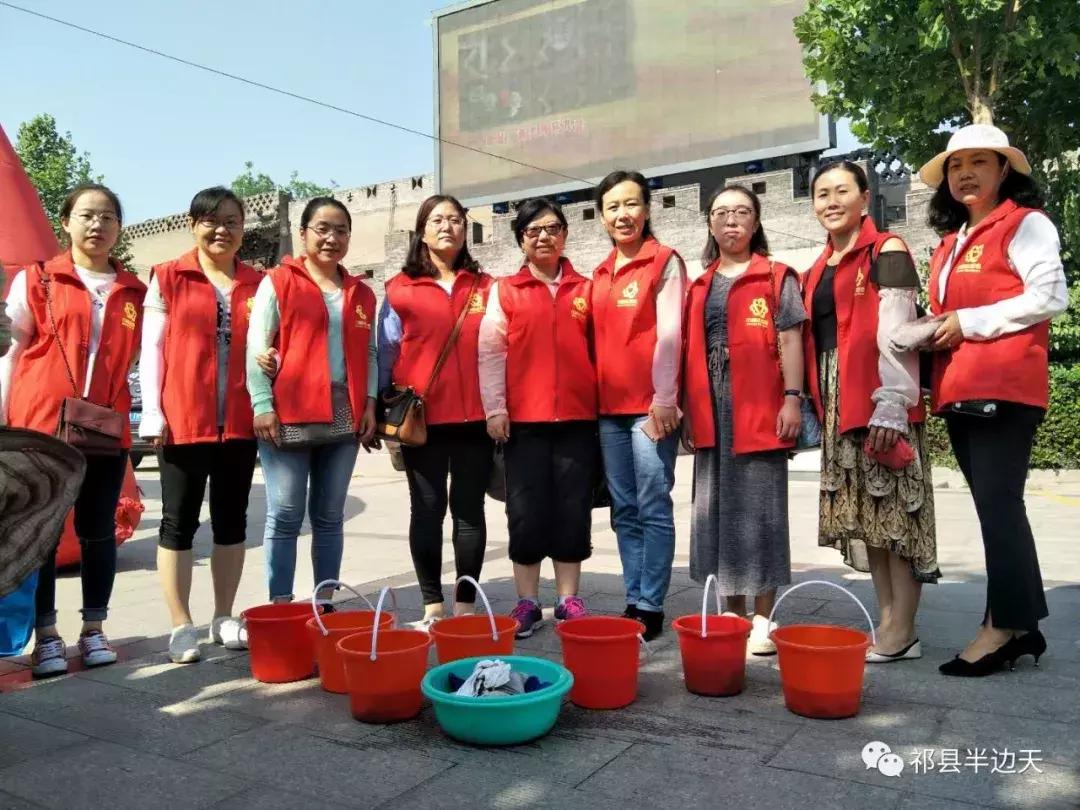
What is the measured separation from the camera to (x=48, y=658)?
348 cm

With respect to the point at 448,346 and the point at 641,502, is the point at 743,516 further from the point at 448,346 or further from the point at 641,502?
the point at 448,346

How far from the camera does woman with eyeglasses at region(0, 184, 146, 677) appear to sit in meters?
3.44

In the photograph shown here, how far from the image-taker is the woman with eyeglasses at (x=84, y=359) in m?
3.44

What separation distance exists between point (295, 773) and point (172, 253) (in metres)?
33.1

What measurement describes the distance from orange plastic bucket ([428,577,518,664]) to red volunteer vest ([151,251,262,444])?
4.02 ft

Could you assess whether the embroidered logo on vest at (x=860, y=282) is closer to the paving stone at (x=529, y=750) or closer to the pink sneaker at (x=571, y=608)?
the pink sneaker at (x=571, y=608)

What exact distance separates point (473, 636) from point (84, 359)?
1879 millimetres

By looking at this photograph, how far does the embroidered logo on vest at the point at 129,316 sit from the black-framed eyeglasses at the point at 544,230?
5.46 feet

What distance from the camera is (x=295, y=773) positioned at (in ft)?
7.99

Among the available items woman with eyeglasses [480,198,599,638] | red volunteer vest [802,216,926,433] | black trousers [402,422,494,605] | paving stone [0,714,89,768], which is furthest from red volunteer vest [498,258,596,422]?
paving stone [0,714,89,768]

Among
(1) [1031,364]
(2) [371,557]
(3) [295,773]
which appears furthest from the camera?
(2) [371,557]

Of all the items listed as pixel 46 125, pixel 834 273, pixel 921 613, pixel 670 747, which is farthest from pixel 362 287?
pixel 46 125

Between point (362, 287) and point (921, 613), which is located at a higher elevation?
point (362, 287)

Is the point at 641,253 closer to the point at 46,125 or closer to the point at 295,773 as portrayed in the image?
the point at 295,773
